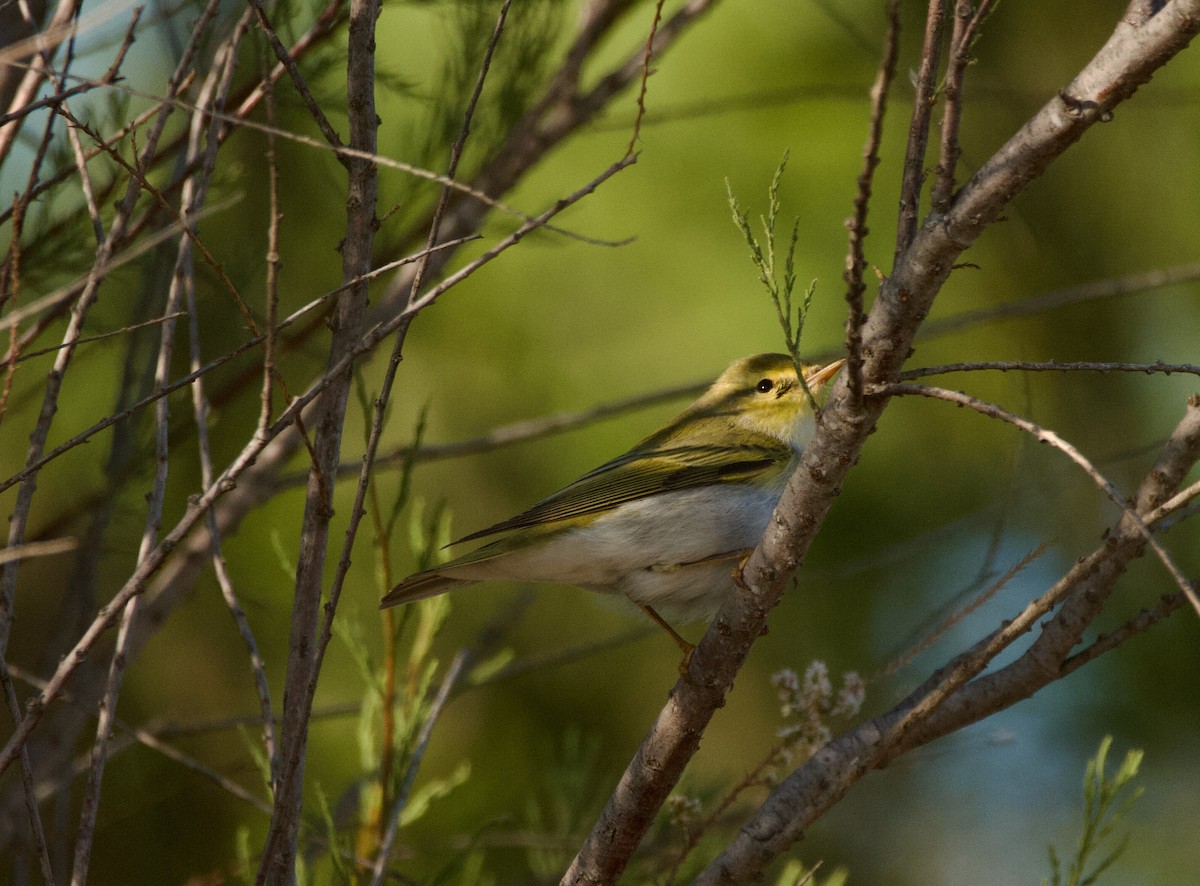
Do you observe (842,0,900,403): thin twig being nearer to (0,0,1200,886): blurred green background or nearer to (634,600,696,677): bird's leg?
(634,600,696,677): bird's leg

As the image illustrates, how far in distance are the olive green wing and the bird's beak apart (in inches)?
10.0

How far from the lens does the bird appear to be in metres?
3.44

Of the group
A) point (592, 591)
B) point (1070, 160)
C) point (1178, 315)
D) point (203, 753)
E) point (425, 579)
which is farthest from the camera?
point (1070, 160)

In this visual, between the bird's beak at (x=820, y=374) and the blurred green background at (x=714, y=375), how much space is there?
2.85 ft

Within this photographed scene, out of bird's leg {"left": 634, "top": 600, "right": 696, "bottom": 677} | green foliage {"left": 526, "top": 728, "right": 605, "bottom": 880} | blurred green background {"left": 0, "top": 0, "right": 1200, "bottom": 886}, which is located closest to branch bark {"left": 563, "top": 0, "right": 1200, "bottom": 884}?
green foliage {"left": 526, "top": 728, "right": 605, "bottom": 880}

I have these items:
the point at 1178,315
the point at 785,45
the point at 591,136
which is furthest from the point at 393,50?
the point at 1178,315

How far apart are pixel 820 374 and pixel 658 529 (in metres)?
0.66

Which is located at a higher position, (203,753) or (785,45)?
(785,45)

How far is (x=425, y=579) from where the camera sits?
3.07 metres

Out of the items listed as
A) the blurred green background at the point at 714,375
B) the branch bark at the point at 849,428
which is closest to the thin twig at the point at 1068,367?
the branch bark at the point at 849,428

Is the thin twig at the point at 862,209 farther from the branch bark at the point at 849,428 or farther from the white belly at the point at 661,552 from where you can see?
the white belly at the point at 661,552

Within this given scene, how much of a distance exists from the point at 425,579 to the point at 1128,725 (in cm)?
327

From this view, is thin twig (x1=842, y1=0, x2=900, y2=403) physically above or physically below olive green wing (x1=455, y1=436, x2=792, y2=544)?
below

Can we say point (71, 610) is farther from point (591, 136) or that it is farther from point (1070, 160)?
point (1070, 160)
